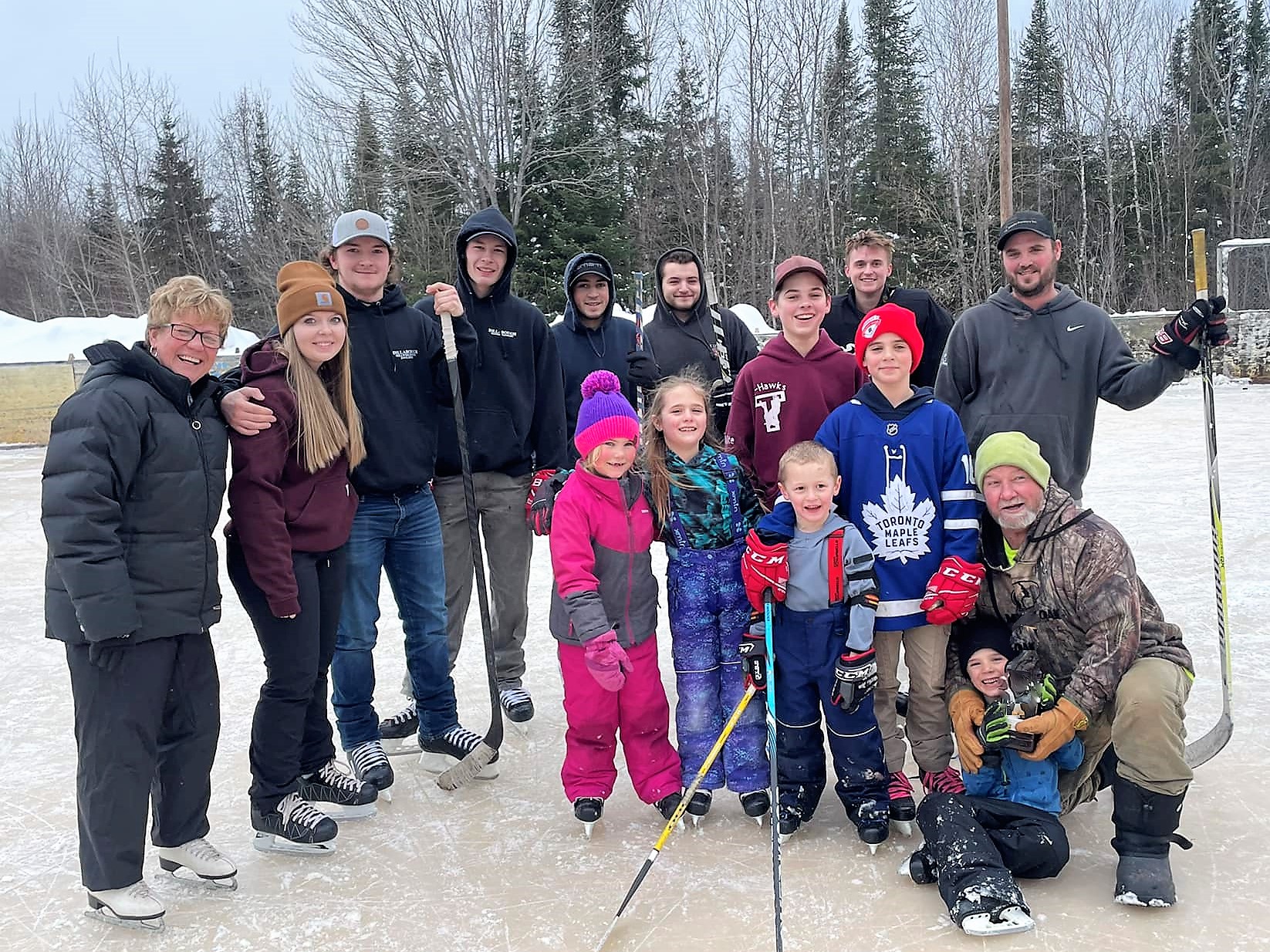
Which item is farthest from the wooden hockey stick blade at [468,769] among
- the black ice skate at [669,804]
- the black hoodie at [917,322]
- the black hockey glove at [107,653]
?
the black hoodie at [917,322]

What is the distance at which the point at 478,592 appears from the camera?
3541 millimetres

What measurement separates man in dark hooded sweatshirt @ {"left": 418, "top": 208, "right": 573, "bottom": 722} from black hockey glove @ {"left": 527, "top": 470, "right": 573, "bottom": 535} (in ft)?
0.22

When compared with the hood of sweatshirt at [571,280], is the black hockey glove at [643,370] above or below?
below

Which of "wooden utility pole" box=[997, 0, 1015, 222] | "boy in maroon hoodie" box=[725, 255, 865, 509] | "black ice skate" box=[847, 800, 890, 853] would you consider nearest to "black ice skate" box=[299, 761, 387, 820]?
"black ice skate" box=[847, 800, 890, 853]

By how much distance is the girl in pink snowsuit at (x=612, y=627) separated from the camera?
10.0 ft

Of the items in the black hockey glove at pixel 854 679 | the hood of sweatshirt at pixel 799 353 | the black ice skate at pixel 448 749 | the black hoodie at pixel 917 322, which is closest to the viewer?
the black hockey glove at pixel 854 679

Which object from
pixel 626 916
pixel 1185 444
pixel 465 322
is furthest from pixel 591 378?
pixel 1185 444

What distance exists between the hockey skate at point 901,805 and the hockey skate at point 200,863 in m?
1.99

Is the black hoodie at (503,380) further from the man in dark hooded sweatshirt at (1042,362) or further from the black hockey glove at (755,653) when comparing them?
the man in dark hooded sweatshirt at (1042,362)

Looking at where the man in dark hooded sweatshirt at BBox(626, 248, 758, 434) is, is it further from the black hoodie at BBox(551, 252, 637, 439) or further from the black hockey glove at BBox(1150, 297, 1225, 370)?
the black hockey glove at BBox(1150, 297, 1225, 370)

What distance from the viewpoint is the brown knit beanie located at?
9.74 ft

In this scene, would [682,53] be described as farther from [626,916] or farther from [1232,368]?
[626,916]

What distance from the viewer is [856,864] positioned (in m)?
2.76

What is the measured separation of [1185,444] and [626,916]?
31.6ft
